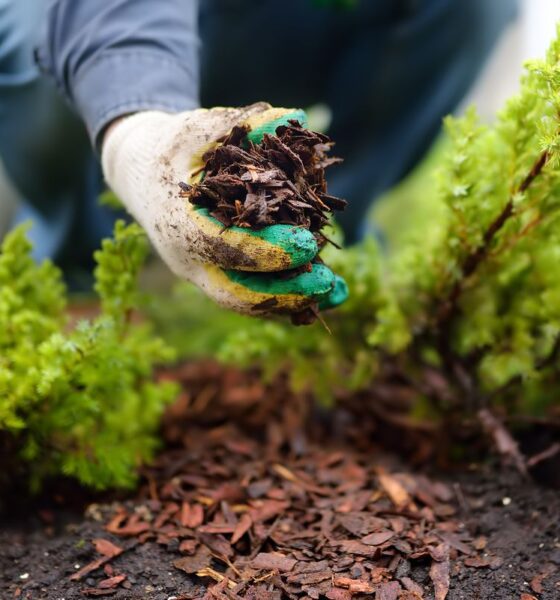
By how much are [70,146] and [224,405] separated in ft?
4.68

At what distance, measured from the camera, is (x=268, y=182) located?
1341 millimetres

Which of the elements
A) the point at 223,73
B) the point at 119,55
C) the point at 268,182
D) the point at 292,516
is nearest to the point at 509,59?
the point at 223,73

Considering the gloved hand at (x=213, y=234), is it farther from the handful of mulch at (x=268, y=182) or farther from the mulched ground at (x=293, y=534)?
the mulched ground at (x=293, y=534)

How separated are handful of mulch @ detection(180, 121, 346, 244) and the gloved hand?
0.10 feet

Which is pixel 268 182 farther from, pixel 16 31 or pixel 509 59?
pixel 509 59

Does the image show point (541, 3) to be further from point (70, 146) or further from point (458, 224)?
point (70, 146)

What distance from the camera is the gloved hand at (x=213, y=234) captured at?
1.36 meters

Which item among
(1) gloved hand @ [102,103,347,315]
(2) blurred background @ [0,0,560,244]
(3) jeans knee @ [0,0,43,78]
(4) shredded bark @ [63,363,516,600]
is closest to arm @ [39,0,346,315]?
(1) gloved hand @ [102,103,347,315]

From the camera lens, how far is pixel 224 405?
257cm

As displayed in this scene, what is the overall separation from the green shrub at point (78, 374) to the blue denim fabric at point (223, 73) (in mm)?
485

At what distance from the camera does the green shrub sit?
1.67 metres

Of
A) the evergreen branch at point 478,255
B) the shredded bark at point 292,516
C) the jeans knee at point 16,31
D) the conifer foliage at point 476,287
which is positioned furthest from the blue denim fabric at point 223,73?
the shredded bark at point 292,516

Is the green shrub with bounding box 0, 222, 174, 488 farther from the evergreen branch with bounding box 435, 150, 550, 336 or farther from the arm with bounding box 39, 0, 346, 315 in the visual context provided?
the evergreen branch with bounding box 435, 150, 550, 336

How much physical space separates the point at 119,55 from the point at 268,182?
0.89 meters
